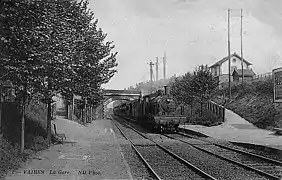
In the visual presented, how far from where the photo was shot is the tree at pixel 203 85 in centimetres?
4166

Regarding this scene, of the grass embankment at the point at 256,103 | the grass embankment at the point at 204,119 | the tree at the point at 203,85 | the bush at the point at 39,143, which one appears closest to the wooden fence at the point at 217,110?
the grass embankment at the point at 204,119

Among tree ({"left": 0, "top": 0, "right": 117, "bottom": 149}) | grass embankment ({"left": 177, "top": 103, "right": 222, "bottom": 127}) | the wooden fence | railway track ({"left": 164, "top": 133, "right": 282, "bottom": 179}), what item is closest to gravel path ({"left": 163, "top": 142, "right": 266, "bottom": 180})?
railway track ({"left": 164, "top": 133, "right": 282, "bottom": 179})

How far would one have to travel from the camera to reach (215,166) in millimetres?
13977

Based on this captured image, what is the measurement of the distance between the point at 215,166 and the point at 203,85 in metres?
28.2

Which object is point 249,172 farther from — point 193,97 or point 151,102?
point 193,97

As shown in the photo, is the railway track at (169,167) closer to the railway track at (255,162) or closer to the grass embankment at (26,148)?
the railway track at (255,162)

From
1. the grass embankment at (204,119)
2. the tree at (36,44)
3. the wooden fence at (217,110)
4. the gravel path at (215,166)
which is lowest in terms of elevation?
the gravel path at (215,166)

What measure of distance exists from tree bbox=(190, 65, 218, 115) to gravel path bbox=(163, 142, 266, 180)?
23007mm

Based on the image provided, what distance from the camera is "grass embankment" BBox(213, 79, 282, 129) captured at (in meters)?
34.6

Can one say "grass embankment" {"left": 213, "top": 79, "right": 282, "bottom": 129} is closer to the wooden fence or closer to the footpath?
the wooden fence

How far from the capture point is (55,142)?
19922 millimetres

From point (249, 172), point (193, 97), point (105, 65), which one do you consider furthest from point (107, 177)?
point (193, 97)

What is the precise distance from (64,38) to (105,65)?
32.7ft

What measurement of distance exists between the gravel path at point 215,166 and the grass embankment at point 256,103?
1588 cm
